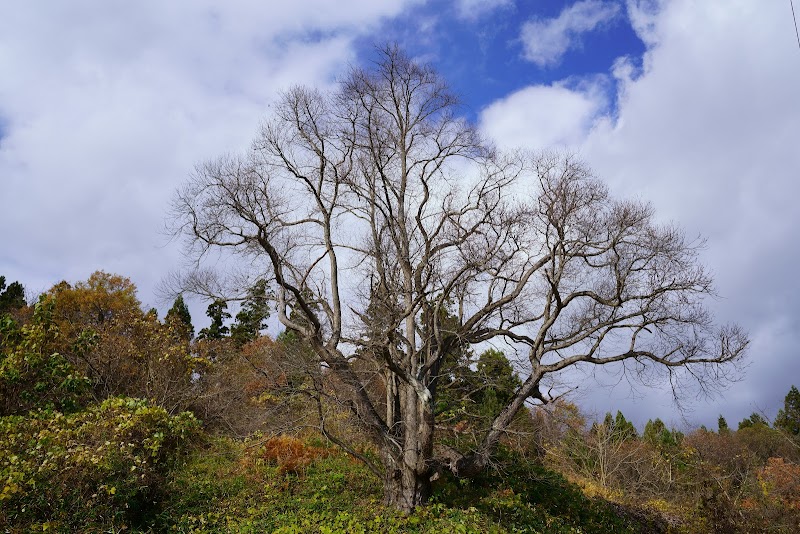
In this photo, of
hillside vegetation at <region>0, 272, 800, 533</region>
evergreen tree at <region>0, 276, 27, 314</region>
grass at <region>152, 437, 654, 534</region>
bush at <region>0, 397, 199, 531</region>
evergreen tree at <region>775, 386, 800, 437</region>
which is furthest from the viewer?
evergreen tree at <region>775, 386, 800, 437</region>

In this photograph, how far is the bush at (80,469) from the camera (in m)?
7.43

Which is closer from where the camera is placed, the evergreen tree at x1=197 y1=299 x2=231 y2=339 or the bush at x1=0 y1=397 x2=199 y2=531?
the bush at x1=0 y1=397 x2=199 y2=531

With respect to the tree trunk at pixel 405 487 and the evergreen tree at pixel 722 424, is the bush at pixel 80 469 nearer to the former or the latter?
the tree trunk at pixel 405 487

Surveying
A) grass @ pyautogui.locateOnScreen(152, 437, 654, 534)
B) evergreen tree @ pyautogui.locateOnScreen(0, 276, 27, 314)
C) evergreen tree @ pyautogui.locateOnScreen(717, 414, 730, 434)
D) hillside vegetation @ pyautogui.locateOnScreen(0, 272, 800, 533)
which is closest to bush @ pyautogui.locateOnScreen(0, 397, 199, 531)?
hillside vegetation @ pyautogui.locateOnScreen(0, 272, 800, 533)

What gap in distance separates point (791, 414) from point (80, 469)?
4205 centimetres

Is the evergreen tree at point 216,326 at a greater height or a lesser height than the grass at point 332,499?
greater

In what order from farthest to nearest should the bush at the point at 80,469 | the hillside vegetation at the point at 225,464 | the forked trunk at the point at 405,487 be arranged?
the forked trunk at the point at 405,487 < the hillside vegetation at the point at 225,464 < the bush at the point at 80,469

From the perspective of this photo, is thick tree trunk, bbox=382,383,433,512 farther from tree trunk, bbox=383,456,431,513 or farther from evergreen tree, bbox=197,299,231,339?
evergreen tree, bbox=197,299,231,339

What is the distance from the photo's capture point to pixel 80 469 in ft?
26.6

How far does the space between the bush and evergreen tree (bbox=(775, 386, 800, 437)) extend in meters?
39.4

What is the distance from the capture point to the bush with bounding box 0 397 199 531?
7.43 m

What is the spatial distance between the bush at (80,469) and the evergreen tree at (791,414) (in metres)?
39.4

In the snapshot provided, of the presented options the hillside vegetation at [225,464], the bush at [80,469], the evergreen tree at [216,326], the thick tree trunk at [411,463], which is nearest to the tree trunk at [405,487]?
the thick tree trunk at [411,463]

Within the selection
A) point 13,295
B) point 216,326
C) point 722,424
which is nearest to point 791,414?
point 722,424
